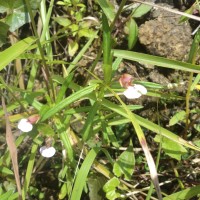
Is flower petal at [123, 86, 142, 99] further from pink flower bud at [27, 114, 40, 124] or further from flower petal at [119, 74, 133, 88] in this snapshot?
pink flower bud at [27, 114, 40, 124]

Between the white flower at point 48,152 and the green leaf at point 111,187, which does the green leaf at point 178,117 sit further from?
the white flower at point 48,152

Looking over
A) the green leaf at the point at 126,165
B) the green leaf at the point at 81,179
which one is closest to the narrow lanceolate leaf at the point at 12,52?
the green leaf at the point at 81,179

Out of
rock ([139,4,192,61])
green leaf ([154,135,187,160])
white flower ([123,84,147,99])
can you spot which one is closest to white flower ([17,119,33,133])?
white flower ([123,84,147,99])

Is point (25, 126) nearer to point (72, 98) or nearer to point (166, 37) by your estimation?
point (72, 98)

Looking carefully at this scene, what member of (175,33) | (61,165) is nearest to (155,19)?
(175,33)

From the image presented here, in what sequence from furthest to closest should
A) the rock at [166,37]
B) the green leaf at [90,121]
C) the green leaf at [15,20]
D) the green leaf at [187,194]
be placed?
the rock at [166,37], the green leaf at [15,20], the green leaf at [187,194], the green leaf at [90,121]

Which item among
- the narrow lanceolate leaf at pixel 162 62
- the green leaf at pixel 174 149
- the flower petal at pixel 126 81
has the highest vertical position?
the narrow lanceolate leaf at pixel 162 62

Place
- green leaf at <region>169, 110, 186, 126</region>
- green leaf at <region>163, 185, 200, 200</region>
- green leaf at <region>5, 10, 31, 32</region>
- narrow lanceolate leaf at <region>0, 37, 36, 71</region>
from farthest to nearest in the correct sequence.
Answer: green leaf at <region>169, 110, 186, 126</region> < green leaf at <region>5, 10, 31, 32</region> < green leaf at <region>163, 185, 200, 200</region> < narrow lanceolate leaf at <region>0, 37, 36, 71</region>
